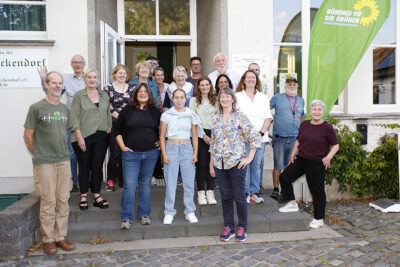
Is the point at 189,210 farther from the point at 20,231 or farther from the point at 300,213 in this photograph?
the point at 20,231

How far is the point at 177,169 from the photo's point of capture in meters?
4.59

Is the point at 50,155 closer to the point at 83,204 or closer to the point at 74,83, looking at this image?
the point at 83,204

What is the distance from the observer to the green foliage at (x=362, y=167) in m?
6.14

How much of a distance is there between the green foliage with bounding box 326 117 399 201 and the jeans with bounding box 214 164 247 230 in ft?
8.10

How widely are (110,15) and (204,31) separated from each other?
1.76 meters

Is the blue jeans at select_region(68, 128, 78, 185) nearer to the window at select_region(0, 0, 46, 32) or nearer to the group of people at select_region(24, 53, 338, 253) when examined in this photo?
the group of people at select_region(24, 53, 338, 253)

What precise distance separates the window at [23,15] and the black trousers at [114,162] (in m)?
2.44

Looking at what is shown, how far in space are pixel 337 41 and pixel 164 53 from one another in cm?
528

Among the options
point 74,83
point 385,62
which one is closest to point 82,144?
point 74,83

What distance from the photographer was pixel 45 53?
5828mm

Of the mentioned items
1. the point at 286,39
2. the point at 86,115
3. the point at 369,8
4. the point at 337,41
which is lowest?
the point at 86,115

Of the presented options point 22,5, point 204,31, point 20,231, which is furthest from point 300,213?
point 22,5

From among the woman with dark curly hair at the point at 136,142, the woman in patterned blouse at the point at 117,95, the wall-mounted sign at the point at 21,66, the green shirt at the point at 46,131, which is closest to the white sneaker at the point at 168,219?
the woman with dark curly hair at the point at 136,142

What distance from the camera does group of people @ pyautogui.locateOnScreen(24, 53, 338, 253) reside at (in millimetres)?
4059
